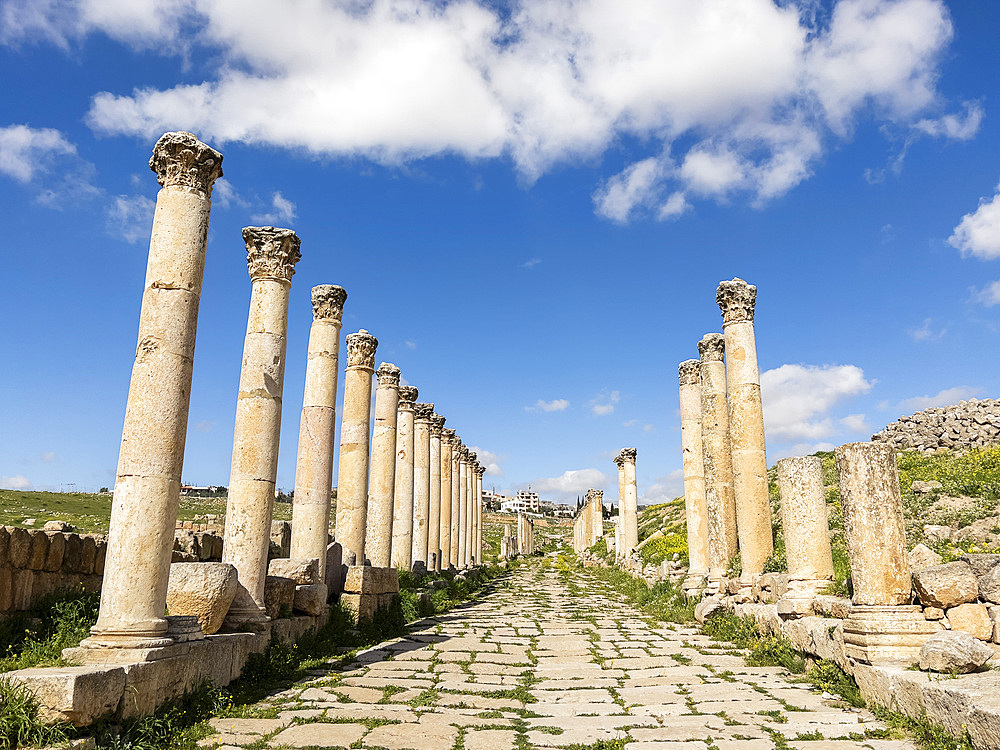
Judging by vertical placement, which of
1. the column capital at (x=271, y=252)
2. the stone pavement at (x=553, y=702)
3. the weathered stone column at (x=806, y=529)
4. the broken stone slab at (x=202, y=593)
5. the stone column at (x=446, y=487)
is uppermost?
the column capital at (x=271, y=252)

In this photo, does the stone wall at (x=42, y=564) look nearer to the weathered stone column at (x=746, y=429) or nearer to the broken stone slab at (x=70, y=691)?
the broken stone slab at (x=70, y=691)

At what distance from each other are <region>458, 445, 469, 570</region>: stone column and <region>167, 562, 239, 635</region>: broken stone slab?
24.8 meters

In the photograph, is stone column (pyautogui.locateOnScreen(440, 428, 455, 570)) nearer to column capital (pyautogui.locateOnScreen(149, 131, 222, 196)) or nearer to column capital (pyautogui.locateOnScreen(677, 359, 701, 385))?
column capital (pyautogui.locateOnScreen(677, 359, 701, 385))

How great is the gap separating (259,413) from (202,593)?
10.8 feet

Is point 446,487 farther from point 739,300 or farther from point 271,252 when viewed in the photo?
point 271,252

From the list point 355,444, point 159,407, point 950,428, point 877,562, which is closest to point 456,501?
point 355,444

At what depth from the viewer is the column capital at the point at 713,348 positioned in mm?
18391

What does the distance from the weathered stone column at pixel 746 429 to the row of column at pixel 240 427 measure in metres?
7.94

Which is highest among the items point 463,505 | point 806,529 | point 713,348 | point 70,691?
point 713,348

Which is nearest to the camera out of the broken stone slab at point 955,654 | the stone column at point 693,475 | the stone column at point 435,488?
the broken stone slab at point 955,654

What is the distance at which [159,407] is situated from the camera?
24.4ft

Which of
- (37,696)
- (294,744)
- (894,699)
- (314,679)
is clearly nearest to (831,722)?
(894,699)

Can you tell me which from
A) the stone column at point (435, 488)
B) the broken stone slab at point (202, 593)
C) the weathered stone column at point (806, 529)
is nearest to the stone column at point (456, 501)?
the stone column at point (435, 488)

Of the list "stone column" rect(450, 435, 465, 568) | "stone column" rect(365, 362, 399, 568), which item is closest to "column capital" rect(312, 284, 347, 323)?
"stone column" rect(365, 362, 399, 568)
